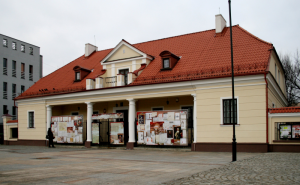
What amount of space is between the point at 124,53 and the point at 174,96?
6315 millimetres

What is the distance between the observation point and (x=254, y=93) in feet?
56.2

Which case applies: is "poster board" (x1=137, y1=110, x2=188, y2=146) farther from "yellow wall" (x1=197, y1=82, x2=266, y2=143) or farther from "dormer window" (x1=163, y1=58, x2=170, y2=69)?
"dormer window" (x1=163, y1=58, x2=170, y2=69)

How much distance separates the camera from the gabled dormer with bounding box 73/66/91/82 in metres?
26.4

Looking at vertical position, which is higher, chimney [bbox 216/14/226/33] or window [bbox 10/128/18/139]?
chimney [bbox 216/14/226/33]

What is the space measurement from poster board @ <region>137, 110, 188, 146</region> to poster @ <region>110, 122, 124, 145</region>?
56.5 inches

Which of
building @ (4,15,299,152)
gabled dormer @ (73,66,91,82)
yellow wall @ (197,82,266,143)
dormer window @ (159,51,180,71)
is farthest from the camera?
gabled dormer @ (73,66,91,82)

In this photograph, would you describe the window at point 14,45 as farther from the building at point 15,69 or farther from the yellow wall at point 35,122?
Answer: the yellow wall at point 35,122

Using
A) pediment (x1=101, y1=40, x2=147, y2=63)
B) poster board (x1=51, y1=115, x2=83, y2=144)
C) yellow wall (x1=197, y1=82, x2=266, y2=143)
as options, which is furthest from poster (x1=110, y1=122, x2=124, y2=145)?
yellow wall (x1=197, y1=82, x2=266, y2=143)

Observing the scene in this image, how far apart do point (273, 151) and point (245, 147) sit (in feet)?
4.78

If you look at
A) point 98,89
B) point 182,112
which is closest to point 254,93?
point 182,112

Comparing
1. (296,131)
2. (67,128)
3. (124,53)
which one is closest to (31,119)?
(67,128)

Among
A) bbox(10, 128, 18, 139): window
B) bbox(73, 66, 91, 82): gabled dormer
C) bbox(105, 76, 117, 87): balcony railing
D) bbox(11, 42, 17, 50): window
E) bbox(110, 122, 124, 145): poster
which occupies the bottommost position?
bbox(10, 128, 18, 139): window

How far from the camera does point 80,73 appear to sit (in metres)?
26.4

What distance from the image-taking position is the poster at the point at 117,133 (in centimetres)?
2156
